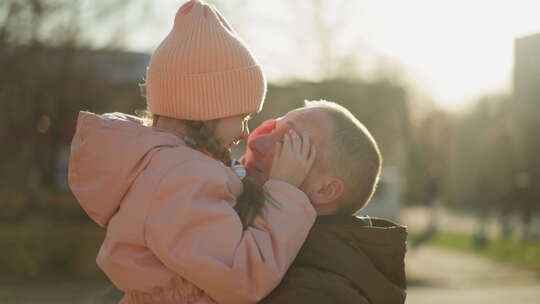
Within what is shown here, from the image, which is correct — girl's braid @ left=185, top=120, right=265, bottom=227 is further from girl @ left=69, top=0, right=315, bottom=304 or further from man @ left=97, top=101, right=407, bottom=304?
man @ left=97, top=101, right=407, bottom=304

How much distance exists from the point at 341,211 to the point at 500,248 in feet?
76.6

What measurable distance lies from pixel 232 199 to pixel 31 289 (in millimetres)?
12905

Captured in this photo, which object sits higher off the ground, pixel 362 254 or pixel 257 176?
pixel 257 176

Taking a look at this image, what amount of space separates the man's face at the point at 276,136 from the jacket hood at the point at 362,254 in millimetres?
240

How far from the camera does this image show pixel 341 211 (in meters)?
2.45

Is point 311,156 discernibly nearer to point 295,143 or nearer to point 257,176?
point 295,143

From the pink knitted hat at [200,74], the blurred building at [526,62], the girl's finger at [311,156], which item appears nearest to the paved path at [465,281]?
the blurred building at [526,62]

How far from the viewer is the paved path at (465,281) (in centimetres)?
1533

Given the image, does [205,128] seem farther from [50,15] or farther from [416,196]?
[416,196]

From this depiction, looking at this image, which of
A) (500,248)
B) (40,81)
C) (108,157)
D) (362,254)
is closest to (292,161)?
(362,254)

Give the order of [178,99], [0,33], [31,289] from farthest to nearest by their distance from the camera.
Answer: [0,33]
[31,289]
[178,99]

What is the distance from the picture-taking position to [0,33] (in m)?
15.0

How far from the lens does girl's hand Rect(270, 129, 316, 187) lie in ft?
7.50

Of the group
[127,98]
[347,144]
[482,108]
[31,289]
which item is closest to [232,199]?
[347,144]
